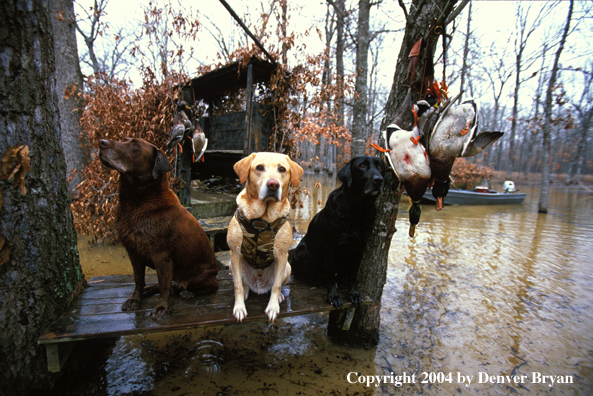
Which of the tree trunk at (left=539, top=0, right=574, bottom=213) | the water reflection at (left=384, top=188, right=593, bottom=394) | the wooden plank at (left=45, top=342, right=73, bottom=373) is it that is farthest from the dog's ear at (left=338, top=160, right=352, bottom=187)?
the tree trunk at (left=539, top=0, right=574, bottom=213)

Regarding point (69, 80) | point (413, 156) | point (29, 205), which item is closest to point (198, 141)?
point (29, 205)

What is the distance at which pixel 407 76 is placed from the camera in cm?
232

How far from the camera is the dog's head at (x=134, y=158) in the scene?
1784 mm

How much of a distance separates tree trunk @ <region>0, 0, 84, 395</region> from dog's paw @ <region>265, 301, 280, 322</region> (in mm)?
1530

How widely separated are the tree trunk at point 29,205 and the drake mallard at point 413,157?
254 centimetres

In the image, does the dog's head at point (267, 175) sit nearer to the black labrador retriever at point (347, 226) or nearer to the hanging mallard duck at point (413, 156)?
the black labrador retriever at point (347, 226)

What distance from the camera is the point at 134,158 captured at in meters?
1.86

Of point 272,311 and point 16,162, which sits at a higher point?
point 16,162

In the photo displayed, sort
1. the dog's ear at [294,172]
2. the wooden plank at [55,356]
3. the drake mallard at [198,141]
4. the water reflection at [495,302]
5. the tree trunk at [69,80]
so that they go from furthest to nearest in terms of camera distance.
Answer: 1. the tree trunk at [69,80]
2. the drake mallard at [198,141]
3. the water reflection at [495,302]
4. the dog's ear at [294,172]
5. the wooden plank at [55,356]

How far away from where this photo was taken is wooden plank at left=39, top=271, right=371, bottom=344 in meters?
1.74

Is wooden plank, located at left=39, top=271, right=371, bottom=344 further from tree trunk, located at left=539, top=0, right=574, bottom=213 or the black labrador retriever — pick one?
tree trunk, located at left=539, top=0, right=574, bottom=213

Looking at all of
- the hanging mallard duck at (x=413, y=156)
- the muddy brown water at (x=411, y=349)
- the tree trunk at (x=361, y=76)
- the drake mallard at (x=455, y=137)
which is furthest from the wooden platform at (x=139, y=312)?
the tree trunk at (x=361, y=76)

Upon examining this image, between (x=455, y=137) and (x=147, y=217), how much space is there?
230 cm

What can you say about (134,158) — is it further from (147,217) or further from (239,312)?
(239,312)
